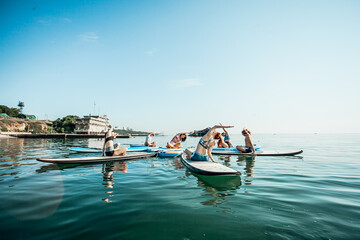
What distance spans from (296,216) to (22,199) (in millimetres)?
7780

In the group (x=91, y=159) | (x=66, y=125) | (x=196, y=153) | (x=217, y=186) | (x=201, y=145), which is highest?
(x=66, y=125)

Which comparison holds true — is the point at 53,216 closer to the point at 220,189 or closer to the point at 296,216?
the point at 220,189

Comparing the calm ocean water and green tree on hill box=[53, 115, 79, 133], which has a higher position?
green tree on hill box=[53, 115, 79, 133]

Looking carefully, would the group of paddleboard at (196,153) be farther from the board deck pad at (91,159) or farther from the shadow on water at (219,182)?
the shadow on water at (219,182)

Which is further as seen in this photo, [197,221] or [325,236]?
[197,221]

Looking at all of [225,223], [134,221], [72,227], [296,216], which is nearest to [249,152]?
[296,216]

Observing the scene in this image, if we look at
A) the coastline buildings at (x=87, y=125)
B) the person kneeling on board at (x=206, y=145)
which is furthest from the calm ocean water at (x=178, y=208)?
the coastline buildings at (x=87, y=125)

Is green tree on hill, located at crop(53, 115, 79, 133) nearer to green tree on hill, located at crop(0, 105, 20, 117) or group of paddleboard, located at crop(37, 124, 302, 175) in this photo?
green tree on hill, located at crop(0, 105, 20, 117)

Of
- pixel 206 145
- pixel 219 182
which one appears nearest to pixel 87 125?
pixel 206 145

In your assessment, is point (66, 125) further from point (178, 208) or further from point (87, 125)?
point (178, 208)

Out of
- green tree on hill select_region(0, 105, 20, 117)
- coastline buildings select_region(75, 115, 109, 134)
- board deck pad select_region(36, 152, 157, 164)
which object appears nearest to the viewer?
board deck pad select_region(36, 152, 157, 164)

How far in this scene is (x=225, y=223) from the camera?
363 cm

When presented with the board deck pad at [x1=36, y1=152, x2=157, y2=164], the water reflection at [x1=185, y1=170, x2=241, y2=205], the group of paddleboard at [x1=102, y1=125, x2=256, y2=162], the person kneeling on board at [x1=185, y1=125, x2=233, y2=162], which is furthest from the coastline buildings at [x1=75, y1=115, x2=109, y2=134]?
the water reflection at [x1=185, y1=170, x2=241, y2=205]

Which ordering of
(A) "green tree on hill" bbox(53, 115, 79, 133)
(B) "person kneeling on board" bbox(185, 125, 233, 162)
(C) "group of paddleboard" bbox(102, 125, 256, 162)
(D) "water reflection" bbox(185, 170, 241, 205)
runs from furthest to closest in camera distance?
(A) "green tree on hill" bbox(53, 115, 79, 133) < (C) "group of paddleboard" bbox(102, 125, 256, 162) < (B) "person kneeling on board" bbox(185, 125, 233, 162) < (D) "water reflection" bbox(185, 170, 241, 205)
